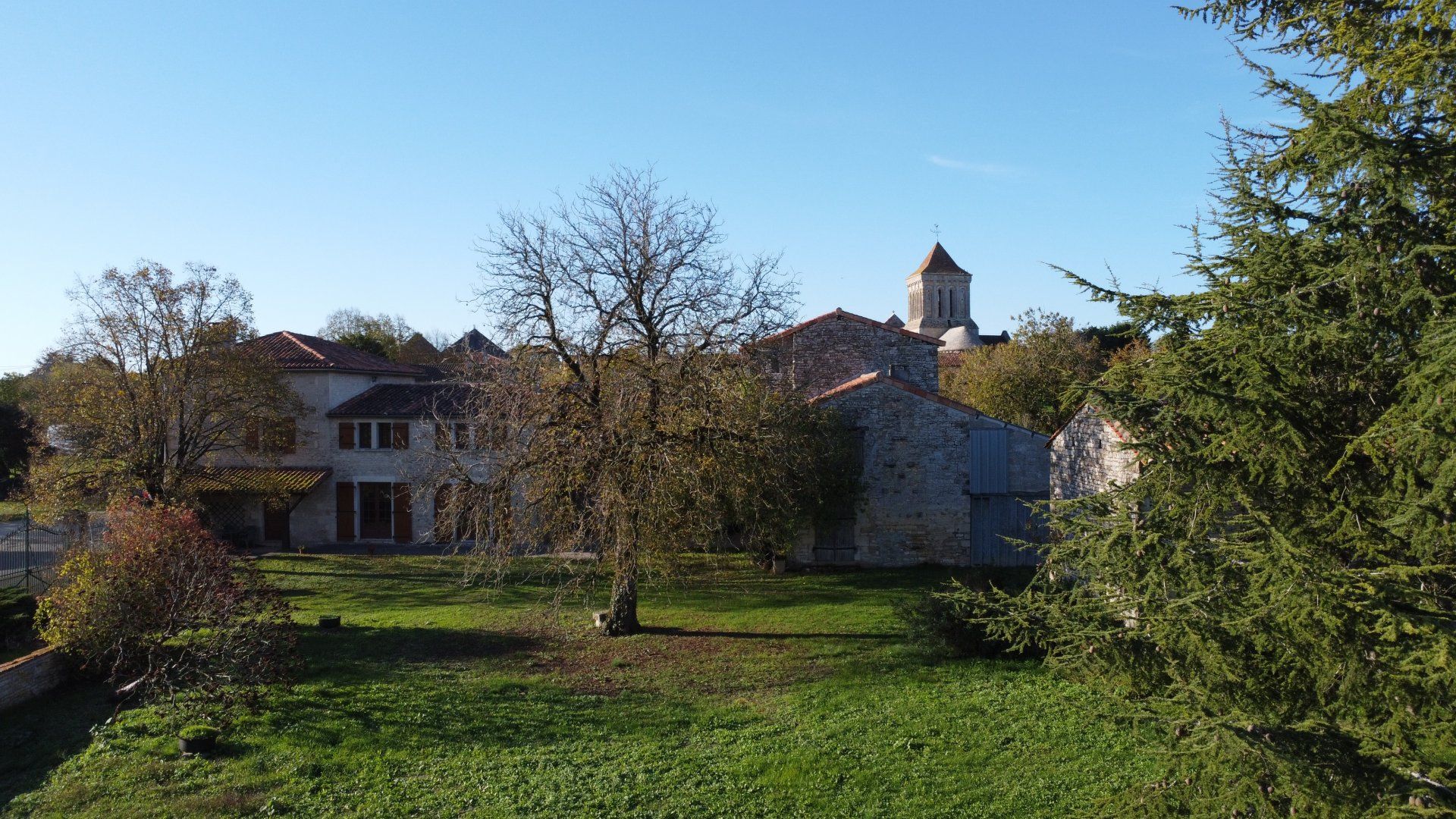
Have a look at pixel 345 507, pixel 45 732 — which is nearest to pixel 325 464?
pixel 345 507

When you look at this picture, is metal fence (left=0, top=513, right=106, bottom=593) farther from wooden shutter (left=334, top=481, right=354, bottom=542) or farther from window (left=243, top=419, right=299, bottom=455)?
wooden shutter (left=334, top=481, right=354, bottom=542)

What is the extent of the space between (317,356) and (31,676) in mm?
19264

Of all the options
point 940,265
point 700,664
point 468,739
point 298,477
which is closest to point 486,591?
point 700,664

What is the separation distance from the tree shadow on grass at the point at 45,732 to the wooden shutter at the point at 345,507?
17.5 m

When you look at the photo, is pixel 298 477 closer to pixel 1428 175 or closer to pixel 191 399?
pixel 191 399

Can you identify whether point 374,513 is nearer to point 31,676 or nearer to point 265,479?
point 265,479

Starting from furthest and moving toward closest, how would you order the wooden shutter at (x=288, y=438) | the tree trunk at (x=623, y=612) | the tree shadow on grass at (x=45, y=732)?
the wooden shutter at (x=288, y=438), the tree trunk at (x=623, y=612), the tree shadow on grass at (x=45, y=732)

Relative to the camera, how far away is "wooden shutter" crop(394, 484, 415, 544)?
105 ft

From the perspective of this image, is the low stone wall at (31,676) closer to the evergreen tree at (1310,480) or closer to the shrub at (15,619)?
the shrub at (15,619)

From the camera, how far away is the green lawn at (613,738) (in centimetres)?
955

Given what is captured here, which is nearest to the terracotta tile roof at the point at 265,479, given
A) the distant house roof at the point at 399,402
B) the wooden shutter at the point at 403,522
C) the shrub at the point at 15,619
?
the distant house roof at the point at 399,402

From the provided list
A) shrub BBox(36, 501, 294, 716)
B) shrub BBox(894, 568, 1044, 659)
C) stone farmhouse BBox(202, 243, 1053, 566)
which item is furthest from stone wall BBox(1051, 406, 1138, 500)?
shrub BBox(36, 501, 294, 716)

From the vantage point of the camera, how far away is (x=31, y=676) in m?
14.1

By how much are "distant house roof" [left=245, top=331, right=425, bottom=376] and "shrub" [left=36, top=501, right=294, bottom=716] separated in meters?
17.3
